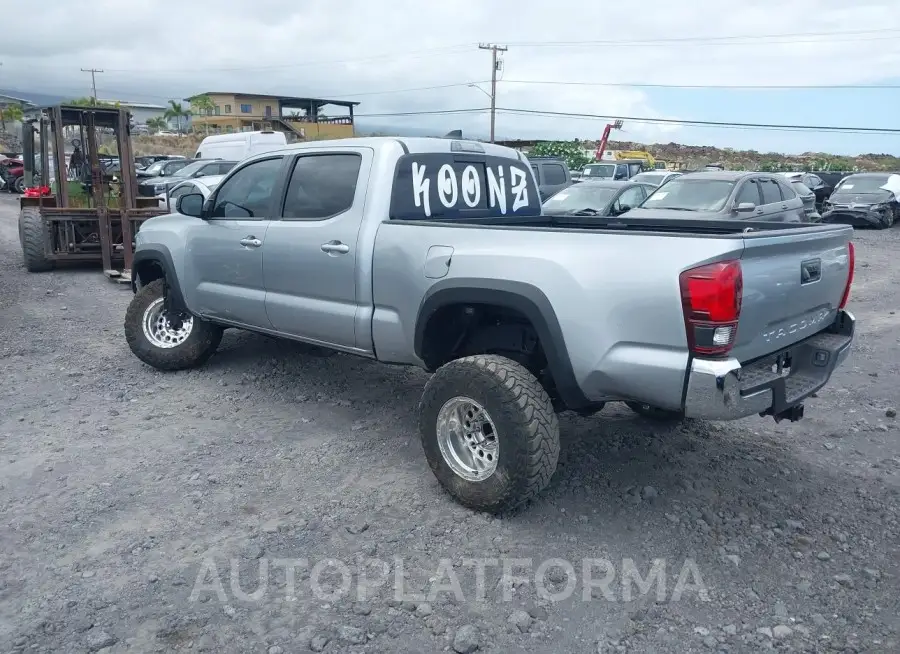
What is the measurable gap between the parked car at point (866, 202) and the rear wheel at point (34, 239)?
1818 cm

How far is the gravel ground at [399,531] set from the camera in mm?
3094

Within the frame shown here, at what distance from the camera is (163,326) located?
21.7 feet

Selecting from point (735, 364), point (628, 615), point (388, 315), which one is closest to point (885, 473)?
point (735, 364)

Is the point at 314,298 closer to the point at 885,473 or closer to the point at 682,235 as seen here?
the point at 682,235

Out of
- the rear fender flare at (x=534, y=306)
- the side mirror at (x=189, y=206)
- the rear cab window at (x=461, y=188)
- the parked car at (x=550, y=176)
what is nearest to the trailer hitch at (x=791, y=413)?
the rear fender flare at (x=534, y=306)

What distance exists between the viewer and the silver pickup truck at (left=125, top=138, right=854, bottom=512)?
11.0 feet

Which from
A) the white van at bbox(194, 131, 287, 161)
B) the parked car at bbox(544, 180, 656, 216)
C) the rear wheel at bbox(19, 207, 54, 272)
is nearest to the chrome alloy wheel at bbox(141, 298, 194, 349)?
the rear wheel at bbox(19, 207, 54, 272)

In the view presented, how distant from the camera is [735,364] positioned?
3.31m

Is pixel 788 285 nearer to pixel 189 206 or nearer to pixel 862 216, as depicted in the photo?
pixel 189 206

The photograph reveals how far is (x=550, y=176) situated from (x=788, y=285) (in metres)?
15.8

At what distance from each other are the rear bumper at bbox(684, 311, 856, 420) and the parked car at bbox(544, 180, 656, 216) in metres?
9.72

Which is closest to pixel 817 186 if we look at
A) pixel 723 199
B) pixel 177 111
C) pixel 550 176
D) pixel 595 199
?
pixel 550 176

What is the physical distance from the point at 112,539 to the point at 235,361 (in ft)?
10.4

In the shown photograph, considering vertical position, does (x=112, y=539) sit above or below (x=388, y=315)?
below
